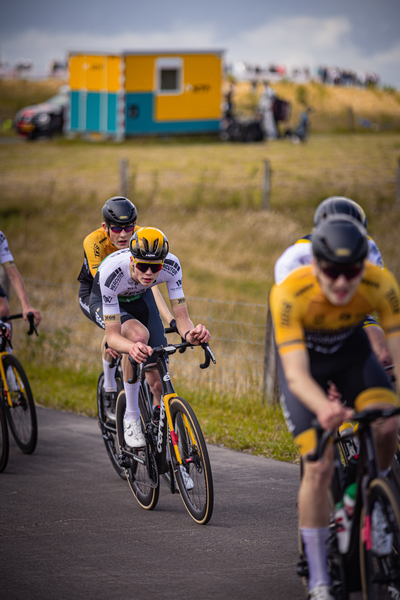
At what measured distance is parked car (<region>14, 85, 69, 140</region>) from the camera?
32844 millimetres

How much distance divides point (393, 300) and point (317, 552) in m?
1.24

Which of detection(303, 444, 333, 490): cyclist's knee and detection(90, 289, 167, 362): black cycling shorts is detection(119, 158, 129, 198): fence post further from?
detection(303, 444, 333, 490): cyclist's knee

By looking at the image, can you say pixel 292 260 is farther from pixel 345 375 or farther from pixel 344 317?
pixel 345 375

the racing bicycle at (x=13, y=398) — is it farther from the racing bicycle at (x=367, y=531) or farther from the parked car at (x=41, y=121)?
the parked car at (x=41, y=121)

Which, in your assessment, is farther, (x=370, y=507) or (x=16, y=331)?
(x=16, y=331)

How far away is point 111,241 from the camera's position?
6723 millimetres

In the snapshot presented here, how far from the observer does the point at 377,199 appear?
2114cm

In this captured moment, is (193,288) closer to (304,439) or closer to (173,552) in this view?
(173,552)

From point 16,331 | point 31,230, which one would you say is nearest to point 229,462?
point 16,331

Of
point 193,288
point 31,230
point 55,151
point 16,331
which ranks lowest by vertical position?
point 16,331

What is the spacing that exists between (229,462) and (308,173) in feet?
61.2

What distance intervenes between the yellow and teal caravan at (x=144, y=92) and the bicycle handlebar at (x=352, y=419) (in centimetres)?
2987

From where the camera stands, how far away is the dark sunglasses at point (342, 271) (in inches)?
132

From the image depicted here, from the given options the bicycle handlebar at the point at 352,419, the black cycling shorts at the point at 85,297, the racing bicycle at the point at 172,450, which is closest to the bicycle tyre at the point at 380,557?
the bicycle handlebar at the point at 352,419
